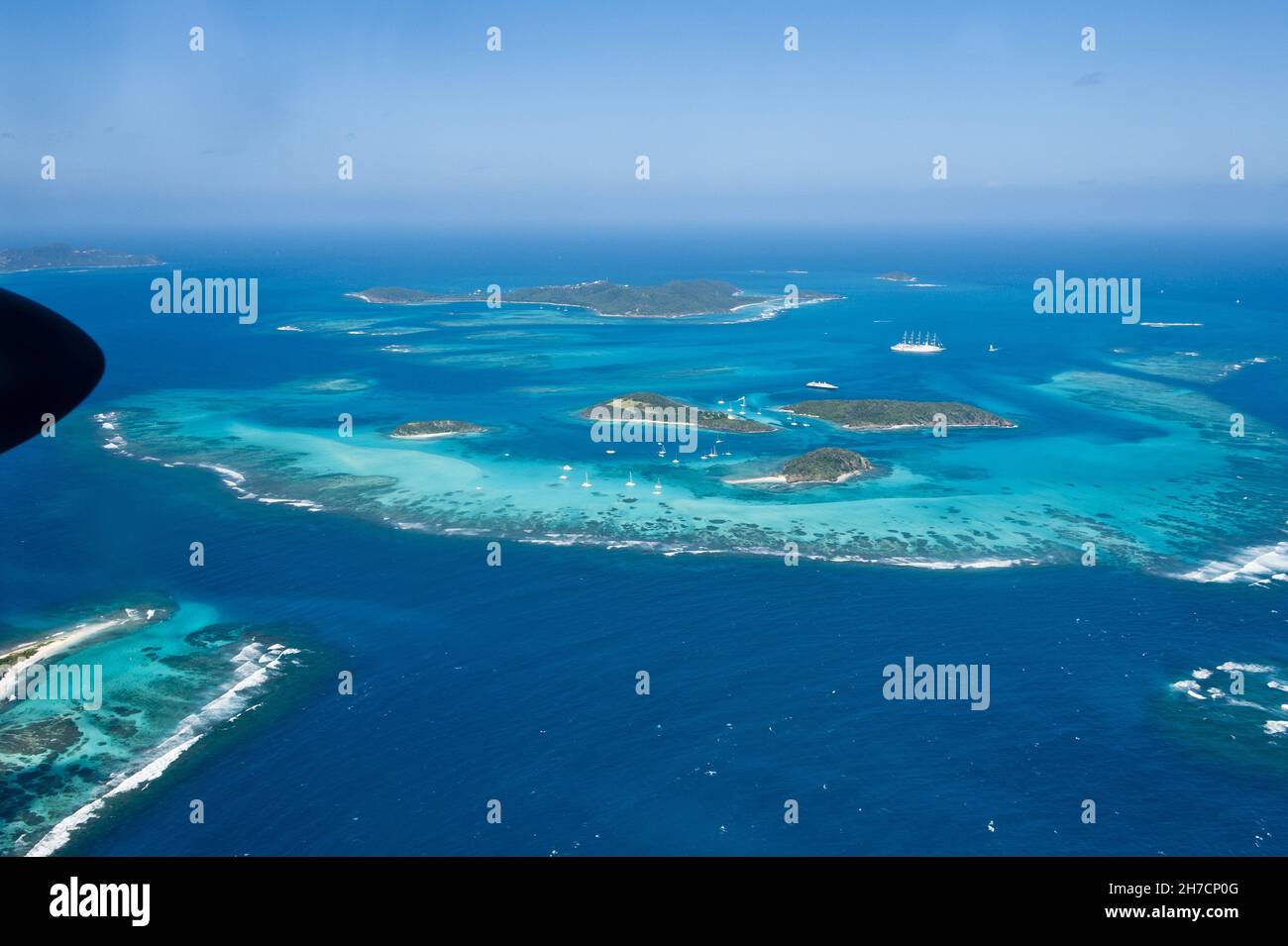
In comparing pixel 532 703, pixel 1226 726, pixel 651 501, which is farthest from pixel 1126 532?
pixel 532 703

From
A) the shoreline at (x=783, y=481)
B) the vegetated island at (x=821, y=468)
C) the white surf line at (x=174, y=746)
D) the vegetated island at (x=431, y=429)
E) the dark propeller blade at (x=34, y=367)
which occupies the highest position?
the dark propeller blade at (x=34, y=367)

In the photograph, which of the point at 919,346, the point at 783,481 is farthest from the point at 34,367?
the point at 919,346

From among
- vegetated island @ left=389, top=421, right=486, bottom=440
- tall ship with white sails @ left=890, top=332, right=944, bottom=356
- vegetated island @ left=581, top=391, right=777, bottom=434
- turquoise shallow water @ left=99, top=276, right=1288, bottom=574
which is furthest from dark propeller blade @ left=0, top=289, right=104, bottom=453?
tall ship with white sails @ left=890, top=332, right=944, bottom=356

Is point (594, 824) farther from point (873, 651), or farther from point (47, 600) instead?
point (47, 600)

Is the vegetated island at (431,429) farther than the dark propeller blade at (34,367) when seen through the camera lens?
Yes

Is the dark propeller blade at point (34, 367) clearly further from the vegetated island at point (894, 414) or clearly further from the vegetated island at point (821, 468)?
the vegetated island at point (894, 414)

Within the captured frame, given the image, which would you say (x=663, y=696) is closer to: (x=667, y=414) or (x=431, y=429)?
(x=431, y=429)

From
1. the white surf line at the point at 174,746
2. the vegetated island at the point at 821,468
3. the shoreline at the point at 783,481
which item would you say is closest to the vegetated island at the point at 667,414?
the vegetated island at the point at 821,468
